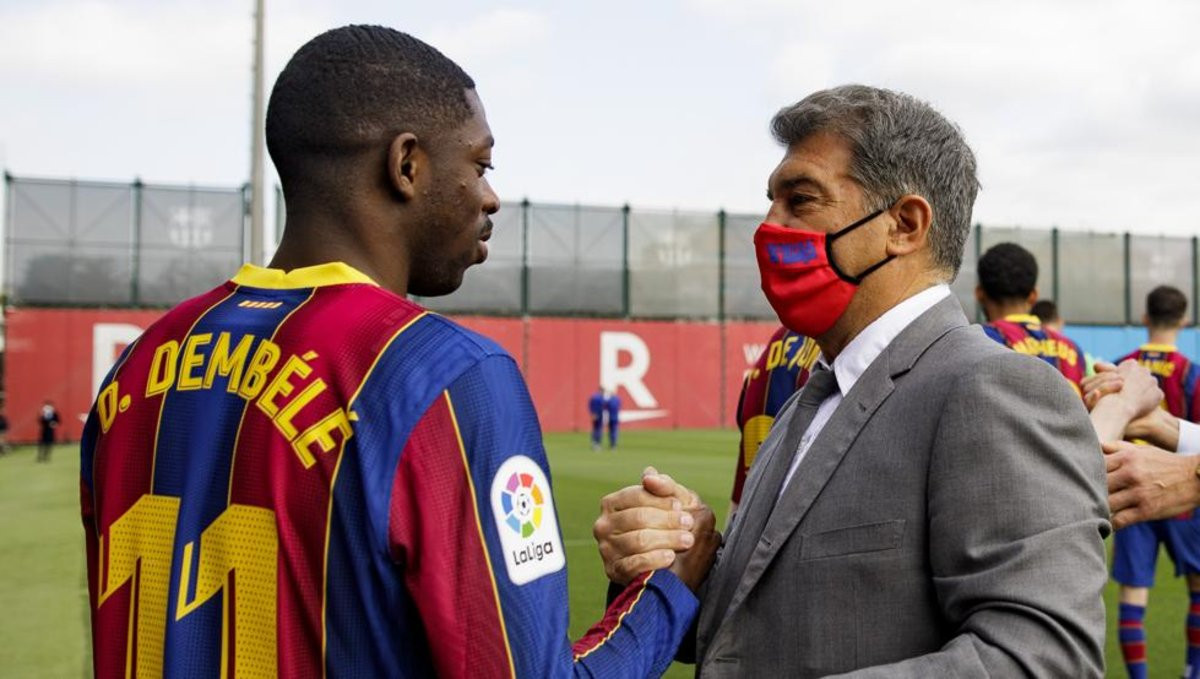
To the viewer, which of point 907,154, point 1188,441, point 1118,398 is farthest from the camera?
point 1188,441

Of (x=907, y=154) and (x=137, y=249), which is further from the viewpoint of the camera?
(x=137, y=249)

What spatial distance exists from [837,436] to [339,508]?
90 centimetres

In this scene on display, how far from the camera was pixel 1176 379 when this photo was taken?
7336mm

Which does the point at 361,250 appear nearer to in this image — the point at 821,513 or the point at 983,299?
the point at 821,513

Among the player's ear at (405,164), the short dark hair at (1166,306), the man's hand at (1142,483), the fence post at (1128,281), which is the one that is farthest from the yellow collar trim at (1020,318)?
the fence post at (1128,281)

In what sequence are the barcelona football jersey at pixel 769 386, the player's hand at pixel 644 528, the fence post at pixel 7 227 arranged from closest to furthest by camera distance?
the player's hand at pixel 644 528, the barcelona football jersey at pixel 769 386, the fence post at pixel 7 227

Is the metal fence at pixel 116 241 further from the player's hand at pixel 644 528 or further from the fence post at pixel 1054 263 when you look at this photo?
the player's hand at pixel 644 528

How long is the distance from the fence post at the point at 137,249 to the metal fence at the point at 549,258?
0.09 feet

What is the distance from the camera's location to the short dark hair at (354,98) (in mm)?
1924

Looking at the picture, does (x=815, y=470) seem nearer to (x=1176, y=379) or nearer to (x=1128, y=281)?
(x=1176, y=379)

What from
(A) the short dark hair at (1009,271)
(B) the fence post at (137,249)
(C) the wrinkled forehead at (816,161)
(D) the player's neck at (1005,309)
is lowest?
(D) the player's neck at (1005,309)

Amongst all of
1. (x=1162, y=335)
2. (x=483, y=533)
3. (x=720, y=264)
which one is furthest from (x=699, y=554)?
(x=720, y=264)

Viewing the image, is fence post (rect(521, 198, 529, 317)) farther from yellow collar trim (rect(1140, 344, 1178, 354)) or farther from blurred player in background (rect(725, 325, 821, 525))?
blurred player in background (rect(725, 325, 821, 525))

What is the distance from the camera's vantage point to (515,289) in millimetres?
34219
